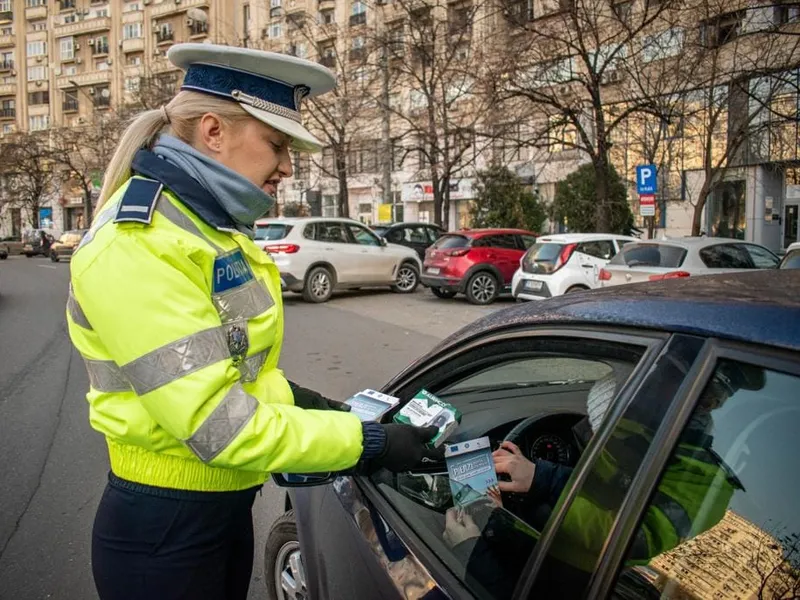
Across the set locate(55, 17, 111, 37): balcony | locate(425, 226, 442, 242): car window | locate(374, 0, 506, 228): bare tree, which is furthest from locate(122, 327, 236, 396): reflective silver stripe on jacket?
locate(55, 17, 111, 37): balcony

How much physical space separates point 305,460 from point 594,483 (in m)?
0.60

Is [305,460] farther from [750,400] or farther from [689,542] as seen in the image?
[750,400]

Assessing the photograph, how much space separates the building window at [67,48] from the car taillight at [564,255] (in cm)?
6847

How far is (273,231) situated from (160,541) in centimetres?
1295

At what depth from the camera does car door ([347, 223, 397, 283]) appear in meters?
15.2

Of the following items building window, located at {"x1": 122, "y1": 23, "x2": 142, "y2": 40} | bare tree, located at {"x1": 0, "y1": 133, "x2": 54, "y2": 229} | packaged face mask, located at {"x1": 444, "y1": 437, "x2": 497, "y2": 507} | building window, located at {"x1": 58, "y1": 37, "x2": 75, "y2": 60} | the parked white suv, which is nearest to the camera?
packaged face mask, located at {"x1": 444, "y1": 437, "x2": 497, "y2": 507}

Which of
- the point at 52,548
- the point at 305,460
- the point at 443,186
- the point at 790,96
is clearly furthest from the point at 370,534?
the point at 443,186

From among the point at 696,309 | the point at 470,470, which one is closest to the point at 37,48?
the point at 470,470

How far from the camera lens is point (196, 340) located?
1.36 metres

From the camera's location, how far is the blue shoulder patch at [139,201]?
4.63 ft

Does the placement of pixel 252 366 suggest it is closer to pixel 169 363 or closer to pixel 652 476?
pixel 169 363

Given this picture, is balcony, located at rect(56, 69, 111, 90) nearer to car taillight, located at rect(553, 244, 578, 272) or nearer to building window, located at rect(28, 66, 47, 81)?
building window, located at rect(28, 66, 47, 81)

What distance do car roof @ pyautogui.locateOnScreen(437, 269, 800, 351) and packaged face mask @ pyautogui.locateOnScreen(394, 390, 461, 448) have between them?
24 centimetres

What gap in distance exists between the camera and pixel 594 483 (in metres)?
1.32
